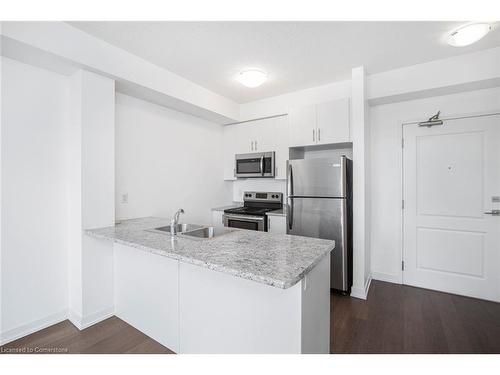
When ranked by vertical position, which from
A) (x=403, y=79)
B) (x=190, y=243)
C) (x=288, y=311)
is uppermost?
(x=403, y=79)

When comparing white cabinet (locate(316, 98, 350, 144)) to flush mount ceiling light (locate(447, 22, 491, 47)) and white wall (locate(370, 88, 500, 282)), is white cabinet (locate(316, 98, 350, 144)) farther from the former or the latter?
flush mount ceiling light (locate(447, 22, 491, 47))

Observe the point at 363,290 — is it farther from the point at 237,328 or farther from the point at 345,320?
the point at 237,328

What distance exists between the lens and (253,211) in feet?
11.2

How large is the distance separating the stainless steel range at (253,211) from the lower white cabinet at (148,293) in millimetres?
1570

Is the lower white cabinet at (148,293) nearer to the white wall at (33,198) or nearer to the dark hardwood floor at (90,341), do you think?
the dark hardwood floor at (90,341)

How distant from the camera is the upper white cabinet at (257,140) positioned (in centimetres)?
350

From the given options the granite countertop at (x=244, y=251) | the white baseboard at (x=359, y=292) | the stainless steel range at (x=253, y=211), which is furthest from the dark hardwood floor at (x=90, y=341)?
the white baseboard at (x=359, y=292)

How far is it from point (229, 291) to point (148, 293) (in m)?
0.88

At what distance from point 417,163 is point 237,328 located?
2862mm

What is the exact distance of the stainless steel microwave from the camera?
3.55 metres

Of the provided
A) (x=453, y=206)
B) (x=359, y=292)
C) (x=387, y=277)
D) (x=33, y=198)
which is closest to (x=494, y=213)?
(x=453, y=206)

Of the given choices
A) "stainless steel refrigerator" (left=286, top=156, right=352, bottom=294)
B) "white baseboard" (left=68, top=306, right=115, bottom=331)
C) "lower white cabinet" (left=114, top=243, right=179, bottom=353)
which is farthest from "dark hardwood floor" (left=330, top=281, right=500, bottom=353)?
"white baseboard" (left=68, top=306, right=115, bottom=331)

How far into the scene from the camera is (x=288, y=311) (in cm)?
126
